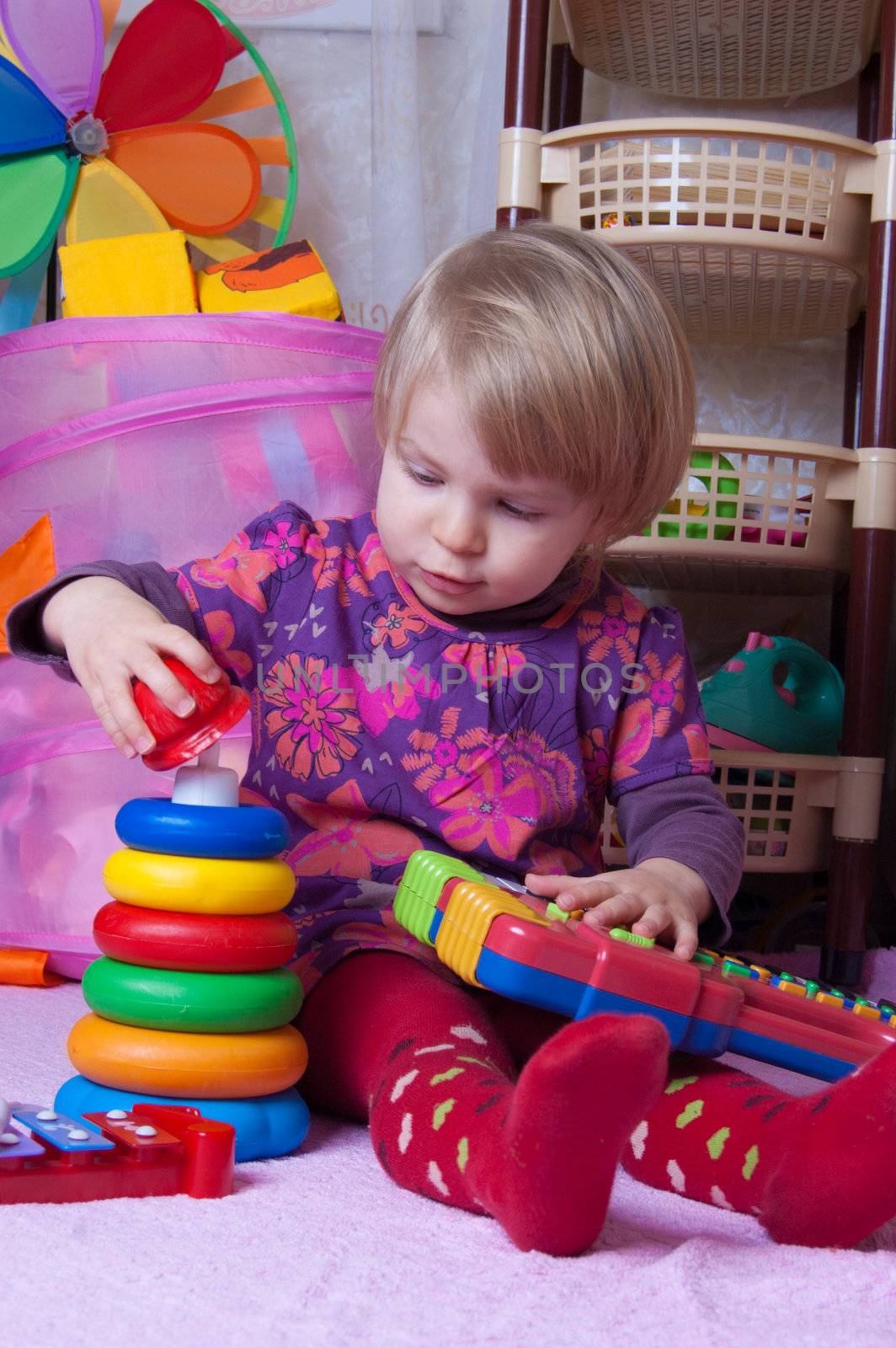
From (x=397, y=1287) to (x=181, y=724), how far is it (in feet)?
0.88

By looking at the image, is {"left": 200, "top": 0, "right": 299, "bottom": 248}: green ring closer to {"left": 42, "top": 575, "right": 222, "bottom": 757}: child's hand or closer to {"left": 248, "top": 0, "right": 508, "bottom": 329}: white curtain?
{"left": 248, "top": 0, "right": 508, "bottom": 329}: white curtain

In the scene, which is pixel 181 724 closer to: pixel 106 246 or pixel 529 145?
pixel 106 246

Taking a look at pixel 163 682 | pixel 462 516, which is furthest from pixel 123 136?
pixel 163 682

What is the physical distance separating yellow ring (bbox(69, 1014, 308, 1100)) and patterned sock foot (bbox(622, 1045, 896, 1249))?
0.18m

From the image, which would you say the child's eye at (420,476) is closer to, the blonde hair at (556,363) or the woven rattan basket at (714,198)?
the blonde hair at (556,363)

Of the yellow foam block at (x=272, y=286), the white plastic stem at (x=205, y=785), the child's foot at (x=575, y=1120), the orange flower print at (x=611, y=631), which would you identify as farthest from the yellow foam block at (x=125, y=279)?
the child's foot at (x=575, y=1120)

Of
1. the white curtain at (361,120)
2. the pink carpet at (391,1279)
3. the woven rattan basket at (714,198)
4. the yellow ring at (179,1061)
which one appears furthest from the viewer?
the white curtain at (361,120)

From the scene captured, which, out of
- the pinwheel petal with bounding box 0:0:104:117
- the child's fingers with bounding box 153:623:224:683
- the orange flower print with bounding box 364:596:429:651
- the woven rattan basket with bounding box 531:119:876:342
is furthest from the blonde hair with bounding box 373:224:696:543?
the pinwheel petal with bounding box 0:0:104:117

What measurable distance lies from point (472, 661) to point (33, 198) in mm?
655

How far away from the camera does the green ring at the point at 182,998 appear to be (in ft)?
1.94

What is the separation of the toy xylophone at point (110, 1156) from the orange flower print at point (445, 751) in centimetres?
28

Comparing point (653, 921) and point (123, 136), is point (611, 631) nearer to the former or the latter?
point (653, 921)

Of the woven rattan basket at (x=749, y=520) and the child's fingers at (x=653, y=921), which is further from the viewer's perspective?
the woven rattan basket at (x=749, y=520)

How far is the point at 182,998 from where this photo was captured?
1.94 feet
